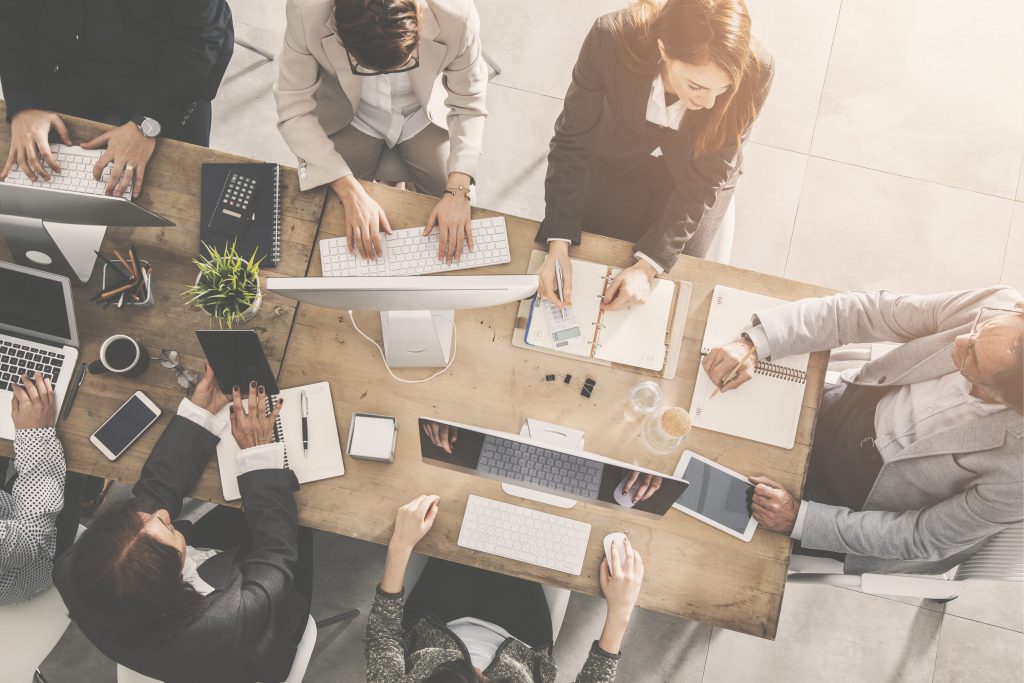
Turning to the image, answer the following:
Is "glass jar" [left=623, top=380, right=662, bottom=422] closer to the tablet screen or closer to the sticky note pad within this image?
the tablet screen

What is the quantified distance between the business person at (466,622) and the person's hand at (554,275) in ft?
1.99

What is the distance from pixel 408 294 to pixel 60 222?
3.25 ft

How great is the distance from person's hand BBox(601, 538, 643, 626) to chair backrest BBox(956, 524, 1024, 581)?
0.91 m

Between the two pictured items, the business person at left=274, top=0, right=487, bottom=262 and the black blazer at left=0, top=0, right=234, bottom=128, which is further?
the black blazer at left=0, top=0, right=234, bottom=128

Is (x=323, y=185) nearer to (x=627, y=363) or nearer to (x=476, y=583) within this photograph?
→ (x=627, y=363)

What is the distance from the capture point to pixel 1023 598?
231cm

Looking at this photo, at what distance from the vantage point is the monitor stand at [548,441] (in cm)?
155

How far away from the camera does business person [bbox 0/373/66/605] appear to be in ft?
4.91

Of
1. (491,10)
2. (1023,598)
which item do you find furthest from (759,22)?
(1023,598)

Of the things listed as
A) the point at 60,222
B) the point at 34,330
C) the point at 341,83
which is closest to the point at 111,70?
the point at 60,222

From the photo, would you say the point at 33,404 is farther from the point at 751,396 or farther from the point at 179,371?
the point at 751,396

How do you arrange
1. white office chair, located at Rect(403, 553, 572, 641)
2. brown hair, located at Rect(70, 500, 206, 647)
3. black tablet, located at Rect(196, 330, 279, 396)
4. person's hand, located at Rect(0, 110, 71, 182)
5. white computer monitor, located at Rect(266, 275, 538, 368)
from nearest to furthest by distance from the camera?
white computer monitor, located at Rect(266, 275, 538, 368)
brown hair, located at Rect(70, 500, 206, 647)
black tablet, located at Rect(196, 330, 279, 396)
person's hand, located at Rect(0, 110, 71, 182)
white office chair, located at Rect(403, 553, 572, 641)

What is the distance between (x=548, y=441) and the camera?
5.16 feet

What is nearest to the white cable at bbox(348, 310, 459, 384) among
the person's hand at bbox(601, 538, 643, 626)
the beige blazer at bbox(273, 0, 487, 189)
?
the beige blazer at bbox(273, 0, 487, 189)
